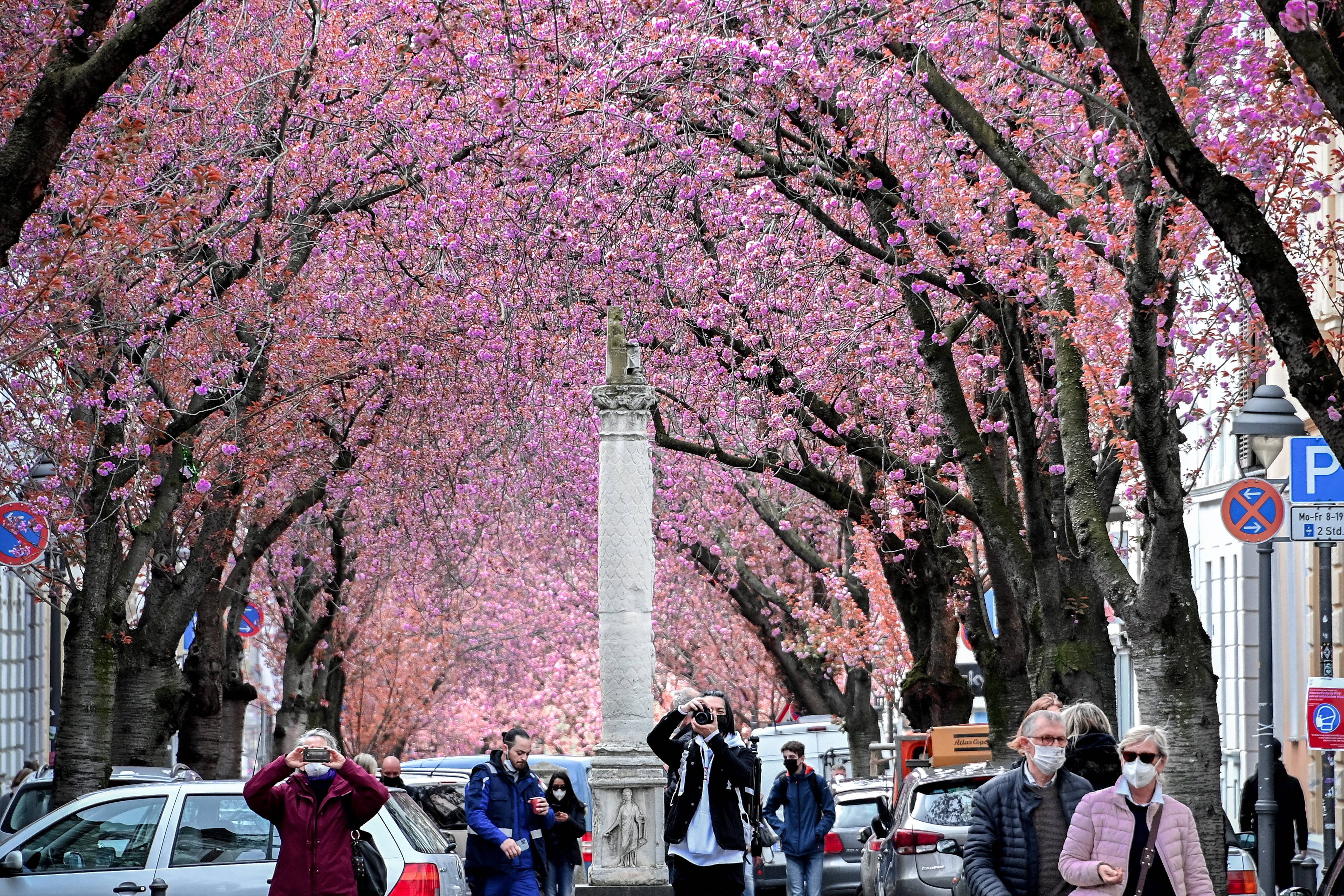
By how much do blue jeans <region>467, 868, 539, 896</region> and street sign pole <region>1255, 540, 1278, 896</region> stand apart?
6.42 m

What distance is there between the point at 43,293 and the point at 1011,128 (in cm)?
858

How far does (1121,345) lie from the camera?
18.3 metres

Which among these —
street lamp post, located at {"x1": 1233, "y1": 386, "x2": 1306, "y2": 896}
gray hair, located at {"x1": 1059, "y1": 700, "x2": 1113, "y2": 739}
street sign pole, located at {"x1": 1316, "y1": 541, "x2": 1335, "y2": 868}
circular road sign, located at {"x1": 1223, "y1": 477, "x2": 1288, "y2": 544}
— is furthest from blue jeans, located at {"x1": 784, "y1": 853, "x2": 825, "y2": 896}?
gray hair, located at {"x1": 1059, "y1": 700, "x2": 1113, "y2": 739}

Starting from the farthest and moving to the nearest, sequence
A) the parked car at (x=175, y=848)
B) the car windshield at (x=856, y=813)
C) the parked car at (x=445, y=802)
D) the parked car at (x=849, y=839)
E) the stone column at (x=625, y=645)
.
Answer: the car windshield at (x=856, y=813), the parked car at (x=849, y=839), the parked car at (x=445, y=802), the stone column at (x=625, y=645), the parked car at (x=175, y=848)

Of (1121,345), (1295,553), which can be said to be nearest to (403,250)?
(1121,345)

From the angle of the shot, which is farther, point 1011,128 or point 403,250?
point 403,250

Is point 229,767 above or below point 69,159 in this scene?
below

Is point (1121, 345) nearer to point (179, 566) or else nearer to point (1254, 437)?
point (1254, 437)

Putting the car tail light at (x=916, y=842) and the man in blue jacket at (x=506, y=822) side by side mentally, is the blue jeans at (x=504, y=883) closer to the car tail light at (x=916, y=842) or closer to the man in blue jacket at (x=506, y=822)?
the man in blue jacket at (x=506, y=822)

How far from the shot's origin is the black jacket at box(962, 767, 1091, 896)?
7559 millimetres

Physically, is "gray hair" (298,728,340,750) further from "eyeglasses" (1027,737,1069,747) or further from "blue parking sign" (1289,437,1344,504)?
"blue parking sign" (1289,437,1344,504)

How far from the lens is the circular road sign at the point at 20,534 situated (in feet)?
55.6

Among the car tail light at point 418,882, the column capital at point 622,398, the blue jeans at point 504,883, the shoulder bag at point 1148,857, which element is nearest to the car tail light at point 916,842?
the blue jeans at point 504,883

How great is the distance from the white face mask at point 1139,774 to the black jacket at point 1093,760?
343 mm
